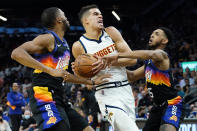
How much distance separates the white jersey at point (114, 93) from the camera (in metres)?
4.15

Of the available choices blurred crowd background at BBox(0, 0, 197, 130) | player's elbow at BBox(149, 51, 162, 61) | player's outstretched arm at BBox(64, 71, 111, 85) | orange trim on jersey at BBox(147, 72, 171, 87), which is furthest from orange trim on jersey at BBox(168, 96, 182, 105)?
blurred crowd background at BBox(0, 0, 197, 130)

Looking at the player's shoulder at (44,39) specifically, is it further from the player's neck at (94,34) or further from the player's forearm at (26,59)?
the player's neck at (94,34)

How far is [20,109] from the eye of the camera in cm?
1229

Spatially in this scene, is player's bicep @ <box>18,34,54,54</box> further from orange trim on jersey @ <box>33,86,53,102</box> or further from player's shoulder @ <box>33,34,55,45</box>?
orange trim on jersey @ <box>33,86,53,102</box>

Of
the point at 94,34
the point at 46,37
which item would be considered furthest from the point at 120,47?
the point at 46,37

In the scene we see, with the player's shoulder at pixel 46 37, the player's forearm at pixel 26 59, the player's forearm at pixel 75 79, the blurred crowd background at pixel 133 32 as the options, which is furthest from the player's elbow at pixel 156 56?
the blurred crowd background at pixel 133 32

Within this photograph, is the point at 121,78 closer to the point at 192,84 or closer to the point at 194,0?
the point at 192,84

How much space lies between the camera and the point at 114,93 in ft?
14.2

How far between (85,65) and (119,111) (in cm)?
73

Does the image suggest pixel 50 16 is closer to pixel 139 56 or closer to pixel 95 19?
pixel 95 19

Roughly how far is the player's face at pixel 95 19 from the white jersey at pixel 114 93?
0.14 m

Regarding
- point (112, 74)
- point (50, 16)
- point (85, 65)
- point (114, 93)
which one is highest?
point (50, 16)

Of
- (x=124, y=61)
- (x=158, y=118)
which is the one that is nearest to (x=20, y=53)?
(x=124, y=61)

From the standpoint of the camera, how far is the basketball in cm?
403
